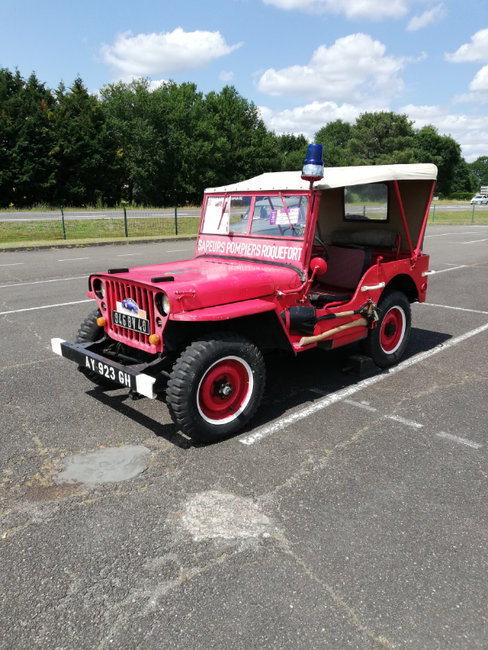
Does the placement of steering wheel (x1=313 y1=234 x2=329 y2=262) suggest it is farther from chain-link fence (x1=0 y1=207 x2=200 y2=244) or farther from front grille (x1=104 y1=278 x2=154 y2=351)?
chain-link fence (x1=0 y1=207 x2=200 y2=244)

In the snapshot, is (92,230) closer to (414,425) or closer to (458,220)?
(414,425)

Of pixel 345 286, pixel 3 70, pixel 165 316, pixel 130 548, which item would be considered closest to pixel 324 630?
pixel 130 548

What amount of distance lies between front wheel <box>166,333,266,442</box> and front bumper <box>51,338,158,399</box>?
171 millimetres

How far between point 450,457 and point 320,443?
3.10ft

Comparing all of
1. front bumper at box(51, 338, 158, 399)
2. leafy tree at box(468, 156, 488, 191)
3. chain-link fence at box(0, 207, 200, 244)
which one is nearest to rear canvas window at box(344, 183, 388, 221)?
front bumper at box(51, 338, 158, 399)

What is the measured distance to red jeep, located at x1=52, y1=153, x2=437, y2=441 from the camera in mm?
3607

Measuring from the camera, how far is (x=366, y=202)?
5.73 meters

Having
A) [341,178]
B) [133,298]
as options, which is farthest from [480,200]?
[133,298]

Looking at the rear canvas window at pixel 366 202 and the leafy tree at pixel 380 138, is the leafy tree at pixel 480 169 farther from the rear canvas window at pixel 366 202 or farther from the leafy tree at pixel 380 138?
the rear canvas window at pixel 366 202

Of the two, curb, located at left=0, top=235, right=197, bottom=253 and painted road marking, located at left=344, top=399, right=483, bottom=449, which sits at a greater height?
curb, located at left=0, top=235, right=197, bottom=253

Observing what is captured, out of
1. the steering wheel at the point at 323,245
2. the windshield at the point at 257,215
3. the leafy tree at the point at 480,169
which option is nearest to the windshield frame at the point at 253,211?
the windshield at the point at 257,215

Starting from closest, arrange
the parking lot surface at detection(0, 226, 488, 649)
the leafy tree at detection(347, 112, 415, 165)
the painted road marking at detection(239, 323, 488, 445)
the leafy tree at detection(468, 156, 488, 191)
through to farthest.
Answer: the parking lot surface at detection(0, 226, 488, 649)
the painted road marking at detection(239, 323, 488, 445)
the leafy tree at detection(347, 112, 415, 165)
the leafy tree at detection(468, 156, 488, 191)

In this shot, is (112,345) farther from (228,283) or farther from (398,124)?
(398,124)

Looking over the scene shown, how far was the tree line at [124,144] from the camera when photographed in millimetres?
36281
